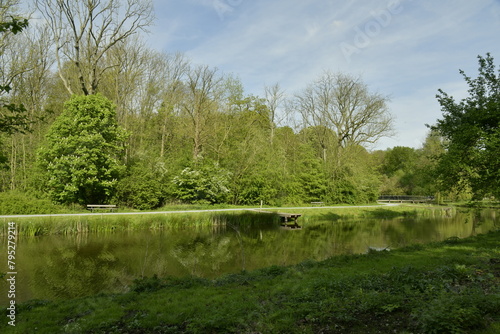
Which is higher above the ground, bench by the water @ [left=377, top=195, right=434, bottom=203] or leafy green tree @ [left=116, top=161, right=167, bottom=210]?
leafy green tree @ [left=116, top=161, right=167, bottom=210]

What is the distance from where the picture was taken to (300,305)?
5621mm

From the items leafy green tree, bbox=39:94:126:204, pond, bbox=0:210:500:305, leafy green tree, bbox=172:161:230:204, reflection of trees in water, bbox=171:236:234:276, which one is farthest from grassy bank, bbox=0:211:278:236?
leafy green tree, bbox=172:161:230:204

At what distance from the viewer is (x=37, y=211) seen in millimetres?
19672

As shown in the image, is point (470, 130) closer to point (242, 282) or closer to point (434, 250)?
point (434, 250)

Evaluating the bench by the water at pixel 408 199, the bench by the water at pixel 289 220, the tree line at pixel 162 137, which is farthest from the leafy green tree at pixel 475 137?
the bench by the water at pixel 408 199

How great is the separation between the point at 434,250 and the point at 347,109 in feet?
102

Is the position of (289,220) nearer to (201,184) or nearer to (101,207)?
(201,184)

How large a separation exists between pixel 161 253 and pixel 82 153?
11891 mm

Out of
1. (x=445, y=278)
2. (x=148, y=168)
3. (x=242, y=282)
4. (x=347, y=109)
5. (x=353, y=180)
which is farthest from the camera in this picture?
(x=347, y=109)

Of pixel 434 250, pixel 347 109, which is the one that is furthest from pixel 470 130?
pixel 347 109

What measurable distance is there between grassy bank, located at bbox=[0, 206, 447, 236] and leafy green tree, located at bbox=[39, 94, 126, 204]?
151 inches

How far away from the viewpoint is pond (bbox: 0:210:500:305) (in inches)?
388

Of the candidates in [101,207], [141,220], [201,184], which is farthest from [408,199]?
[101,207]

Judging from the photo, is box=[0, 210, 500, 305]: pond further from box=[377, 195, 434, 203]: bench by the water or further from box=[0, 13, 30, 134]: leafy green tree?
box=[377, 195, 434, 203]: bench by the water
